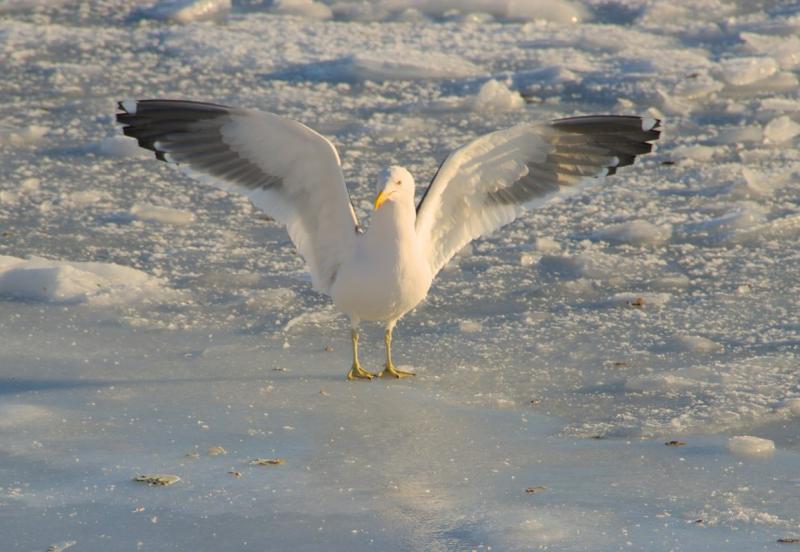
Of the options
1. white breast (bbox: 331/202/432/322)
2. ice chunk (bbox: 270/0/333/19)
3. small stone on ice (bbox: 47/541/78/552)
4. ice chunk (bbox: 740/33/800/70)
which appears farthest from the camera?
ice chunk (bbox: 270/0/333/19)

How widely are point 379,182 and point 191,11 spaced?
5.86m

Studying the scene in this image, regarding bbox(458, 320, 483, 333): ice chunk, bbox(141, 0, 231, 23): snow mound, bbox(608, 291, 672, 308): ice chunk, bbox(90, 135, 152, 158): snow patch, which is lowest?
bbox(458, 320, 483, 333): ice chunk

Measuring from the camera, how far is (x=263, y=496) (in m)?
3.23

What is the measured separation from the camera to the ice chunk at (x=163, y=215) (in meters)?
5.73

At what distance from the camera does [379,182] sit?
13.8ft

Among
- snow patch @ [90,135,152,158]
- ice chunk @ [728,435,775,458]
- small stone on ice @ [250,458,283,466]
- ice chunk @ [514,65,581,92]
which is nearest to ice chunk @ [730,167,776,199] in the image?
ice chunk @ [514,65,581,92]

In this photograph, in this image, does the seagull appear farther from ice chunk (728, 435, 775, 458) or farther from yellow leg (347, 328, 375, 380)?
ice chunk (728, 435, 775, 458)

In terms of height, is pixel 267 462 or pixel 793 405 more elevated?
pixel 793 405

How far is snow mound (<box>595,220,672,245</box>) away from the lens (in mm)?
5531

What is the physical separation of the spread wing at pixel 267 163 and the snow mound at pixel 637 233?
1.48m

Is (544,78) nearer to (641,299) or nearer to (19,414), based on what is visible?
(641,299)

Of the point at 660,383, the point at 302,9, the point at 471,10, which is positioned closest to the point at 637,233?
the point at 660,383

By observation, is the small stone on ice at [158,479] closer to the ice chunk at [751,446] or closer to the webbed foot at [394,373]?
the webbed foot at [394,373]

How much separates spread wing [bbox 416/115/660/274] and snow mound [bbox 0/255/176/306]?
1.07 meters
